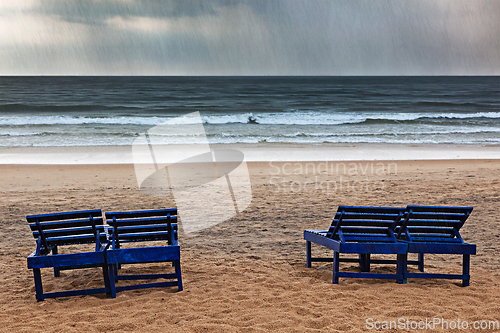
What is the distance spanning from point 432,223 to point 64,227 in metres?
Result: 3.79

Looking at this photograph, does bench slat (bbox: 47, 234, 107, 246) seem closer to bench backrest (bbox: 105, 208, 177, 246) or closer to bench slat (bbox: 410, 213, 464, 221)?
bench backrest (bbox: 105, 208, 177, 246)

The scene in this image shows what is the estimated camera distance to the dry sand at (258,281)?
352cm

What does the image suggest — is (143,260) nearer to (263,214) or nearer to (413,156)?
(263,214)

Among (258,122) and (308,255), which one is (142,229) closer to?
(308,255)

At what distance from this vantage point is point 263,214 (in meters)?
7.38

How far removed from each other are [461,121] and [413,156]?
13.5 m

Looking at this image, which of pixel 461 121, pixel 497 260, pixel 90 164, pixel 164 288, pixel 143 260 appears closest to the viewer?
pixel 143 260

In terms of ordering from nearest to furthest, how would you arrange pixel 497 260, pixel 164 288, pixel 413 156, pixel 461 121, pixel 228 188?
1. pixel 164 288
2. pixel 497 260
3. pixel 228 188
4. pixel 413 156
5. pixel 461 121

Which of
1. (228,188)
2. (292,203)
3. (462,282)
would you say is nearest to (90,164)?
(228,188)

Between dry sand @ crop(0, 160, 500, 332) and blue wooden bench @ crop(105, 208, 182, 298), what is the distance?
18cm

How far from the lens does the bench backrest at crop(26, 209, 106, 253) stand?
3.88 m

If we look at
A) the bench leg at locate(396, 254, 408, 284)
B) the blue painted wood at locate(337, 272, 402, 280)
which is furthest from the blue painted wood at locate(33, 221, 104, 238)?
the bench leg at locate(396, 254, 408, 284)

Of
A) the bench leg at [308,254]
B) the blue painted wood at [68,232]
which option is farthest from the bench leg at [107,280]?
the bench leg at [308,254]

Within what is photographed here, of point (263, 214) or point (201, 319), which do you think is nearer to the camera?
point (201, 319)
